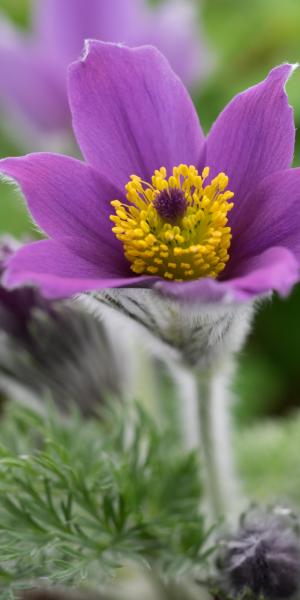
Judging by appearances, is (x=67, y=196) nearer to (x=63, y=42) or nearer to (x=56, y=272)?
(x=56, y=272)

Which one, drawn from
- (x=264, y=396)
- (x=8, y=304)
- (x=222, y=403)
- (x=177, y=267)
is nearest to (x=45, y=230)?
(x=177, y=267)

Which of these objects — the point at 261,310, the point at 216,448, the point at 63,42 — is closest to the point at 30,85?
the point at 63,42

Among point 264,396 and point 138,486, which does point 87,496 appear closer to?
point 138,486

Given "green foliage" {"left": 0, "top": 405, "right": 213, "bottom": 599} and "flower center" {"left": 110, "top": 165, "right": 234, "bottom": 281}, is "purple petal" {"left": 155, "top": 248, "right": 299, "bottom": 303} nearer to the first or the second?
"flower center" {"left": 110, "top": 165, "right": 234, "bottom": 281}

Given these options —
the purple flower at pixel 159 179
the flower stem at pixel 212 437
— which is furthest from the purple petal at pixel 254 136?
the flower stem at pixel 212 437

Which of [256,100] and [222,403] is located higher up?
[256,100]

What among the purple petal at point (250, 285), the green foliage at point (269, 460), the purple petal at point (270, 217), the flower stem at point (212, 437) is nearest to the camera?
the purple petal at point (250, 285)

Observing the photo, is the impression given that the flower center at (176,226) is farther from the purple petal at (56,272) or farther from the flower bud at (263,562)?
the flower bud at (263,562)
